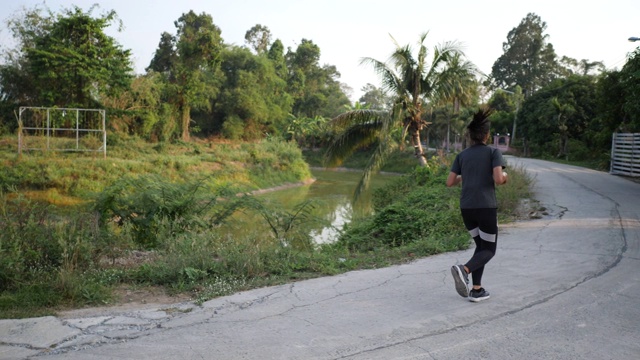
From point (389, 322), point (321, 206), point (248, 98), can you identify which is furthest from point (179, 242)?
point (248, 98)

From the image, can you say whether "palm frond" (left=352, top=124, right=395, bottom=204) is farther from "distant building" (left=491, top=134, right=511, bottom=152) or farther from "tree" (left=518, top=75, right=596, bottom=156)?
"distant building" (left=491, top=134, right=511, bottom=152)

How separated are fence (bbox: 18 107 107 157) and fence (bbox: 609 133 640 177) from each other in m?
24.2

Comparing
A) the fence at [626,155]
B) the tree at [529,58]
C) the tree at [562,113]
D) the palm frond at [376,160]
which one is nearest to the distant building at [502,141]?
the tree at [562,113]

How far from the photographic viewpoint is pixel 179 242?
6684 millimetres

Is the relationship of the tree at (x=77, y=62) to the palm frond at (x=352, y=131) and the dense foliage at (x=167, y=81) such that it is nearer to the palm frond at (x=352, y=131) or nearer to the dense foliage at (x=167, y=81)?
the dense foliage at (x=167, y=81)

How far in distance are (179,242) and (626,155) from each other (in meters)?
20.0

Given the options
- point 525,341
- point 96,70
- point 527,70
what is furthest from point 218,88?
point 525,341

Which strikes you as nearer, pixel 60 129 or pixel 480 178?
pixel 480 178

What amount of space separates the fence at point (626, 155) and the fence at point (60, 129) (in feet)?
79.4

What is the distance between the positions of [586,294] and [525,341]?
5.35ft

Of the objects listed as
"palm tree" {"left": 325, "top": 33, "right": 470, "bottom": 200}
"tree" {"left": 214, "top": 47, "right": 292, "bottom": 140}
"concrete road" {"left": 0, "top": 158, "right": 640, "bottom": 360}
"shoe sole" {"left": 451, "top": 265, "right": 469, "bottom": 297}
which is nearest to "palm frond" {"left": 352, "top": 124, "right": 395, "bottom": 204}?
"palm tree" {"left": 325, "top": 33, "right": 470, "bottom": 200}

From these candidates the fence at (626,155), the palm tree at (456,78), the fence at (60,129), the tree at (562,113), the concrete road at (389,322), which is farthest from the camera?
the tree at (562,113)

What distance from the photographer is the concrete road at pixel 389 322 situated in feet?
12.5

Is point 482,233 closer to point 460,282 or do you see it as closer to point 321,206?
point 460,282
